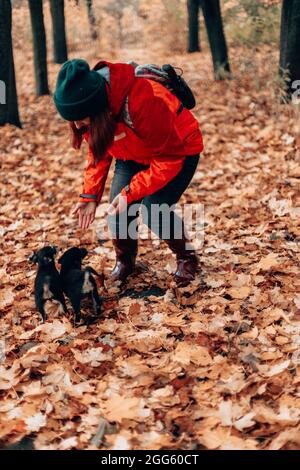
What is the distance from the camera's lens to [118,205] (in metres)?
3.58

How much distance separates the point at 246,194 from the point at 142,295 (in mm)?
2462

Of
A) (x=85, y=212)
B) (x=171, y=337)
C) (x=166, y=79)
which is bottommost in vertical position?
(x=171, y=337)

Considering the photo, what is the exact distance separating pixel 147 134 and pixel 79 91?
53 cm

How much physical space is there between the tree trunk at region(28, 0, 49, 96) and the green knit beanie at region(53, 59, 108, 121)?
822 cm

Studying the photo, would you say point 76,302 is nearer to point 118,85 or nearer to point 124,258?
point 124,258

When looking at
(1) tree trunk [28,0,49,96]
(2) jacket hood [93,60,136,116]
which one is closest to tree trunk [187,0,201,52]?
(1) tree trunk [28,0,49,96]

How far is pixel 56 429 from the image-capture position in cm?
286

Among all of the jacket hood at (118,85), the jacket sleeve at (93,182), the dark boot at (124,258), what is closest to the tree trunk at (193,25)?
the dark boot at (124,258)

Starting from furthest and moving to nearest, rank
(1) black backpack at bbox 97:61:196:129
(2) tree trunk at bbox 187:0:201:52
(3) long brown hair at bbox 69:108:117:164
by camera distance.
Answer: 1. (2) tree trunk at bbox 187:0:201:52
2. (1) black backpack at bbox 97:61:196:129
3. (3) long brown hair at bbox 69:108:117:164

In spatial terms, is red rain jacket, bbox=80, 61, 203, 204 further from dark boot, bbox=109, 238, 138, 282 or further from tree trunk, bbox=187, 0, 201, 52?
tree trunk, bbox=187, 0, 201, 52

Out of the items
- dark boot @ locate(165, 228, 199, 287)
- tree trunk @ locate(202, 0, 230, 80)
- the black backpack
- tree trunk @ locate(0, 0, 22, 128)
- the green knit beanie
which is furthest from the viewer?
tree trunk @ locate(202, 0, 230, 80)

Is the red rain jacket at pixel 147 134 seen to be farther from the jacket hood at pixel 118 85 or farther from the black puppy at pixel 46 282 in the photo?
the black puppy at pixel 46 282

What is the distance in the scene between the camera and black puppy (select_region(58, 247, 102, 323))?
3750 mm

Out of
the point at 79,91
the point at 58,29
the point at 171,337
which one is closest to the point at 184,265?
the point at 171,337
